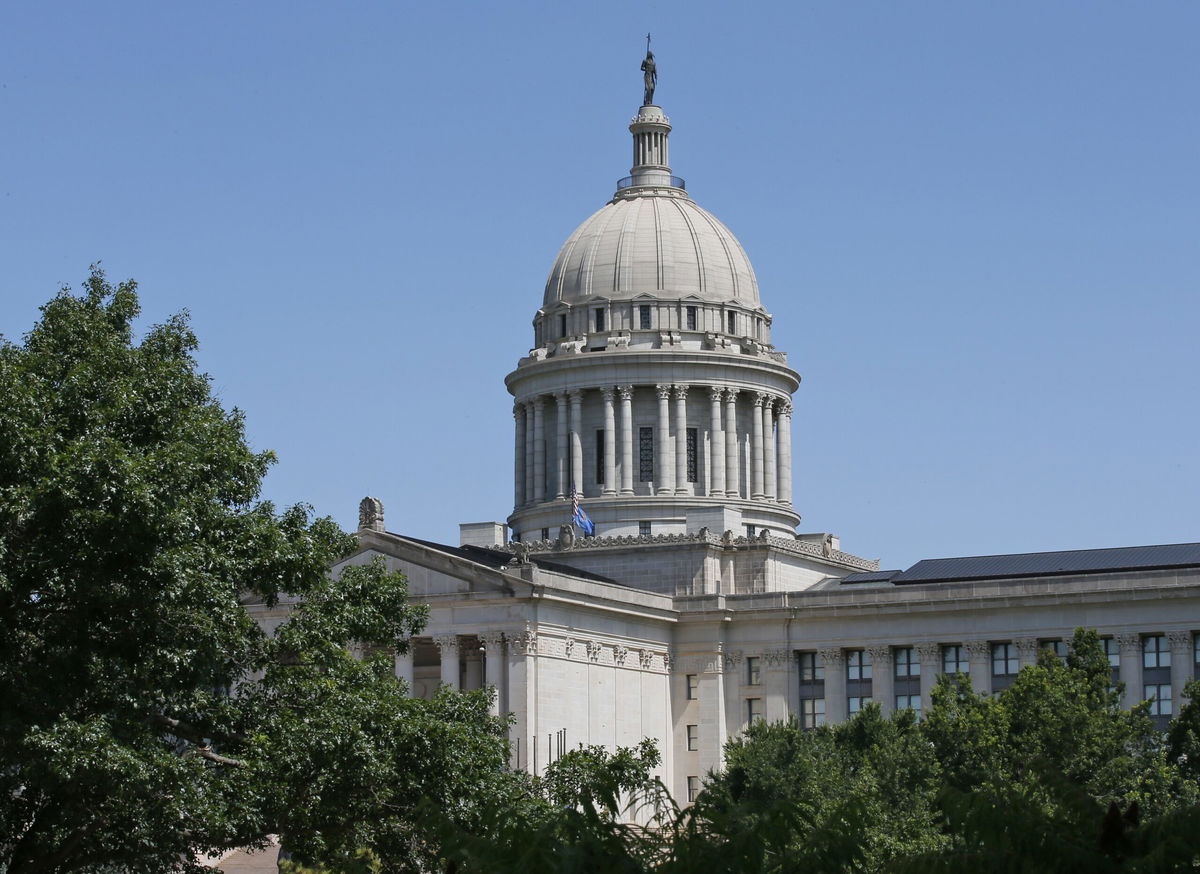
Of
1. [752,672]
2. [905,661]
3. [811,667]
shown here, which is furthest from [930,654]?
[752,672]

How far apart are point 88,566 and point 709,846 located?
29.1m

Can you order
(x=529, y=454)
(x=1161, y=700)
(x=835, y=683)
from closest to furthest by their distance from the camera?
(x=1161, y=700) < (x=835, y=683) < (x=529, y=454)

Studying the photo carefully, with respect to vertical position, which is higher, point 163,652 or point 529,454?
point 529,454

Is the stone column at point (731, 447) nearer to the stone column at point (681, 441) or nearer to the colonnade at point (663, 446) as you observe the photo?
the colonnade at point (663, 446)

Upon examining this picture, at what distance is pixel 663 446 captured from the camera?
137 m

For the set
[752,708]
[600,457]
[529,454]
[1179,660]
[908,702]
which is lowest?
[908,702]

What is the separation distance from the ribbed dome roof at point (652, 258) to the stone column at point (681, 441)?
21.9ft

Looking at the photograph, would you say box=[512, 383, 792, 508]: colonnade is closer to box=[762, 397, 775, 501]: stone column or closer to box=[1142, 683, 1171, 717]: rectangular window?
box=[762, 397, 775, 501]: stone column

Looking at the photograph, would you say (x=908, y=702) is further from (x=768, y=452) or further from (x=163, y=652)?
(x=163, y=652)

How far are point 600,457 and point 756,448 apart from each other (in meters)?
10.5

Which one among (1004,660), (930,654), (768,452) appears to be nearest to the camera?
(1004,660)

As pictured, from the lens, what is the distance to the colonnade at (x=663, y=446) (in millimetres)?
136875

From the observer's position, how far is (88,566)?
5009 centimetres

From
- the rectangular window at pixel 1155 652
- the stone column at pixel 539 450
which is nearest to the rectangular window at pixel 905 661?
the rectangular window at pixel 1155 652
